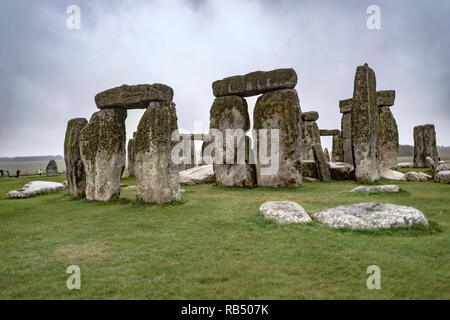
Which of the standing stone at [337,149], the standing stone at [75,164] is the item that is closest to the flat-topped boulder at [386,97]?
the standing stone at [337,149]

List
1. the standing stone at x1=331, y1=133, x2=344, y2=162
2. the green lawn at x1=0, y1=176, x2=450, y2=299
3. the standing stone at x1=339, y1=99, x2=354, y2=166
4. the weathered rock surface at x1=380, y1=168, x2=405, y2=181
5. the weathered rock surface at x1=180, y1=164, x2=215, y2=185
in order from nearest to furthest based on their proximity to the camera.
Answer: the green lawn at x1=0, y1=176, x2=450, y2=299 < the weathered rock surface at x1=380, y1=168, x2=405, y2=181 < the weathered rock surface at x1=180, y1=164, x2=215, y2=185 < the standing stone at x1=339, y1=99, x2=354, y2=166 < the standing stone at x1=331, y1=133, x2=344, y2=162

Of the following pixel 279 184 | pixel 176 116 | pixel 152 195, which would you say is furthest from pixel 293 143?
pixel 152 195

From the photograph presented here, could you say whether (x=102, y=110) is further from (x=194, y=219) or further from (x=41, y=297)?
(x=41, y=297)

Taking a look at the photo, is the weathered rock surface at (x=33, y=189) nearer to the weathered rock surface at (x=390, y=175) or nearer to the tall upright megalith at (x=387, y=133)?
the weathered rock surface at (x=390, y=175)

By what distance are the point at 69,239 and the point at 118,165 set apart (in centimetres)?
437

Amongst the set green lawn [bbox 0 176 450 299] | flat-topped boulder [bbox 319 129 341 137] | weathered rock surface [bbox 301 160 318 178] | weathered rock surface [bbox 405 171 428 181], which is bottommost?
green lawn [bbox 0 176 450 299]

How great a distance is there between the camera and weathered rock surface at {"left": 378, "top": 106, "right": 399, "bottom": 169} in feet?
60.3

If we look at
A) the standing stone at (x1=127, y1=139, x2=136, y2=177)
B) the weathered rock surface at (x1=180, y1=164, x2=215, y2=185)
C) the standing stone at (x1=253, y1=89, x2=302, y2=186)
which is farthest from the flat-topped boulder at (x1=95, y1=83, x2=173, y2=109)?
the standing stone at (x1=127, y1=139, x2=136, y2=177)

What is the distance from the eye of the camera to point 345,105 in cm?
1906

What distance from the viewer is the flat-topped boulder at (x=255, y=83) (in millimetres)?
12414

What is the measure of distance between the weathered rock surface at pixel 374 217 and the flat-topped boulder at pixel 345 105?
1410 centimetres

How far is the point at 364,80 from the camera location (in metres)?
12.7

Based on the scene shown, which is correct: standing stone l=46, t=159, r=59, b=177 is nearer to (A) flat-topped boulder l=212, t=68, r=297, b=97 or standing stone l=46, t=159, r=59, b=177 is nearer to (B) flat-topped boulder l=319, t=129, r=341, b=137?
(A) flat-topped boulder l=212, t=68, r=297, b=97

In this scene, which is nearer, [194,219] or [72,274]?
[72,274]
